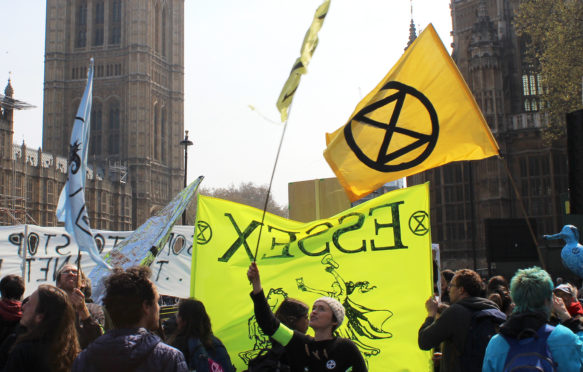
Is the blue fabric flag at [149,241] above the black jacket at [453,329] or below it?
above

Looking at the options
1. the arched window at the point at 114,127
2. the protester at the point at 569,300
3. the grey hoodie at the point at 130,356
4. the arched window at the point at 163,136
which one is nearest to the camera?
→ the grey hoodie at the point at 130,356

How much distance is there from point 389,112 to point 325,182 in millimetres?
8549

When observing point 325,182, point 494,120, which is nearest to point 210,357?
point 325,182

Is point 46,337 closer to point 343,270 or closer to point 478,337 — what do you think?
point 478,337

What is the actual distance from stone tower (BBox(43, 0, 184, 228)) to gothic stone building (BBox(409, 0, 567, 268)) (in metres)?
56.3

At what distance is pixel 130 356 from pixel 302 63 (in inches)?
83.9

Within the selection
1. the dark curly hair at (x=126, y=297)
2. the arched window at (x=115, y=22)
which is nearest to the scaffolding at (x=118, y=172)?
the arched window at (x=115, y=22)

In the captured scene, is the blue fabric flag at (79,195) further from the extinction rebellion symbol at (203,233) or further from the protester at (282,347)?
the protester at (282,347)

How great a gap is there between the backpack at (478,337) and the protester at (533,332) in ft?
3.07

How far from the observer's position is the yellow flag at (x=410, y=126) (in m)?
6.18

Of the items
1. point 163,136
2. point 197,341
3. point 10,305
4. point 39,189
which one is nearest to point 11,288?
point 10,305

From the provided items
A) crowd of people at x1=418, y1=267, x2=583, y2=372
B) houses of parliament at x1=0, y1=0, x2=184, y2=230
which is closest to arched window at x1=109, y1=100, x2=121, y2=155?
houses of parliament at x1=0, y1=0, x2=184, y2=230

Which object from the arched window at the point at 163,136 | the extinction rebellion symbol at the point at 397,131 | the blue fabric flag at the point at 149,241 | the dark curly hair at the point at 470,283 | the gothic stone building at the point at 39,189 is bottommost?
the dark curly hair at the point at 470,283

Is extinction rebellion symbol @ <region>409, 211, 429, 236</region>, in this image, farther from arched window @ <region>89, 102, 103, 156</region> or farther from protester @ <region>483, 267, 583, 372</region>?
arched window @ <region>89, 102, 103, 156</region>
